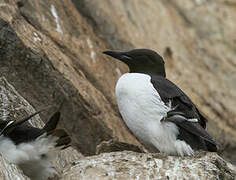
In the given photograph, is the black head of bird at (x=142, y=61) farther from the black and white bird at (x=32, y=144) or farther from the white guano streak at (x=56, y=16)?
the black and white bird at (x=32, y=144)

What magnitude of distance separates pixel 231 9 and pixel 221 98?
2.62 meters

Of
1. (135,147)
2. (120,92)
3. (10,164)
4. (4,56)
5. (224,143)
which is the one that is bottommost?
(224,143)

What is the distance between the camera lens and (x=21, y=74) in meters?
7.65

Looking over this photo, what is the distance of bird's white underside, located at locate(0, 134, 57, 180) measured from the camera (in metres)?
6.14

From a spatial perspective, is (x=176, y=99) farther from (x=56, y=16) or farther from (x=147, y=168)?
(x=56, y=16)

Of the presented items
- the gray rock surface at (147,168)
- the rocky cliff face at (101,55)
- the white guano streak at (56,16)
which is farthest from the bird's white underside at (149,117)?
the white guano streak at (56,16)

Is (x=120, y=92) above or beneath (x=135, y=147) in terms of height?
above

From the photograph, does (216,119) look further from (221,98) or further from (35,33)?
(35,33)

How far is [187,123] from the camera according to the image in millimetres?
6707

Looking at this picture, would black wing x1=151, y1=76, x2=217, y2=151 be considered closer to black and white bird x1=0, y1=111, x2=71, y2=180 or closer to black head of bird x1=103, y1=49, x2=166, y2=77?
black head of bird x1=103, y1=49, x2=166, y2=77

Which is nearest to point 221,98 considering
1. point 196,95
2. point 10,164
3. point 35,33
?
point 196,95

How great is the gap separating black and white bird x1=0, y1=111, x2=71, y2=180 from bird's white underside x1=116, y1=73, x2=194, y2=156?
2.92ft

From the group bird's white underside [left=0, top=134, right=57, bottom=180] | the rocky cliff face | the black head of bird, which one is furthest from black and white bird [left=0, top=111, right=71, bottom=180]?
the black head of bird

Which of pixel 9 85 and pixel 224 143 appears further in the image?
pixel 224 143
